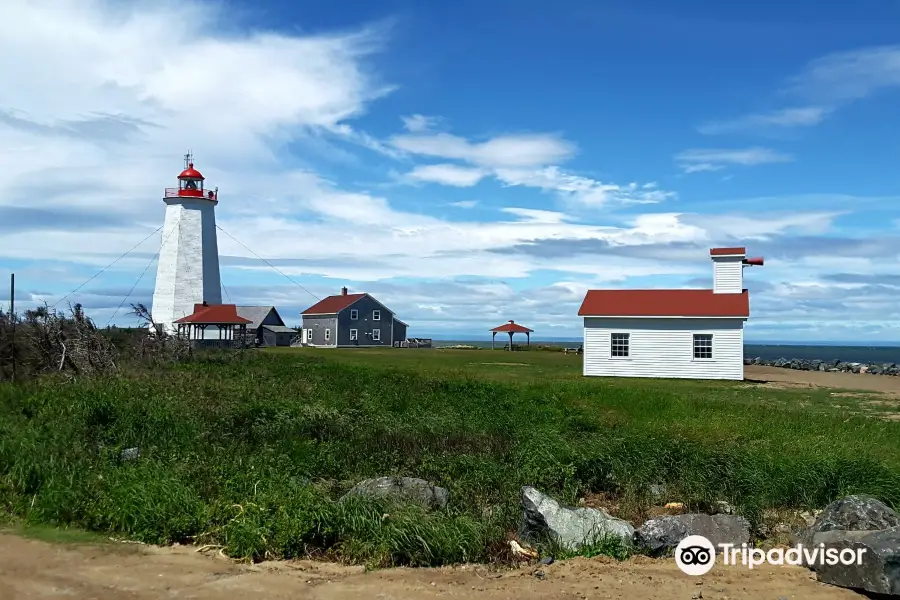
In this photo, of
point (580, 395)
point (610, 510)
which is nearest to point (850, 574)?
point (610, 510)

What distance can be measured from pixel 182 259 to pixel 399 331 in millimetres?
26036

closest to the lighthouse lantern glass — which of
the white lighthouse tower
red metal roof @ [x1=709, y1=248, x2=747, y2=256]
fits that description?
the white lighthouse tower

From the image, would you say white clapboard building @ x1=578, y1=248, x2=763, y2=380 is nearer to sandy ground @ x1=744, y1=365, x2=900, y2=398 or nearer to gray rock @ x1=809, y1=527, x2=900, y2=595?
sandy ground @ x1=744, y1=365, x2=900, y2=398

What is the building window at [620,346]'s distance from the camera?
33250mm

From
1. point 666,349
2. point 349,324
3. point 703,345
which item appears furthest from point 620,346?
point 349,324

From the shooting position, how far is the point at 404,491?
29.1 feet

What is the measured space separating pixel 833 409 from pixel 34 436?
1751 centimetres

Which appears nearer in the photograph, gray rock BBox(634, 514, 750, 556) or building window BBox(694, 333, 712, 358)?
gray rock BBox(634, 514, 750, 556)

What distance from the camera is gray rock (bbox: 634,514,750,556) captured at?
25.5 feet

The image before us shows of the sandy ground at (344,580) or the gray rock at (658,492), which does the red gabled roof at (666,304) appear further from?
the sandy ground at (344,580)

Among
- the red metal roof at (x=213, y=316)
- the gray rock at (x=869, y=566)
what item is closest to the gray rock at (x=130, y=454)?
the gray rock at (x=869, y=566)

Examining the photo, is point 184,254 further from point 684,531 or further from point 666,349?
point 684,531

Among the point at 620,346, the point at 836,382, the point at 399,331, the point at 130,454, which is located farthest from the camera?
the point at 399,331

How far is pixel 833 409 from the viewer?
19.4 metres
